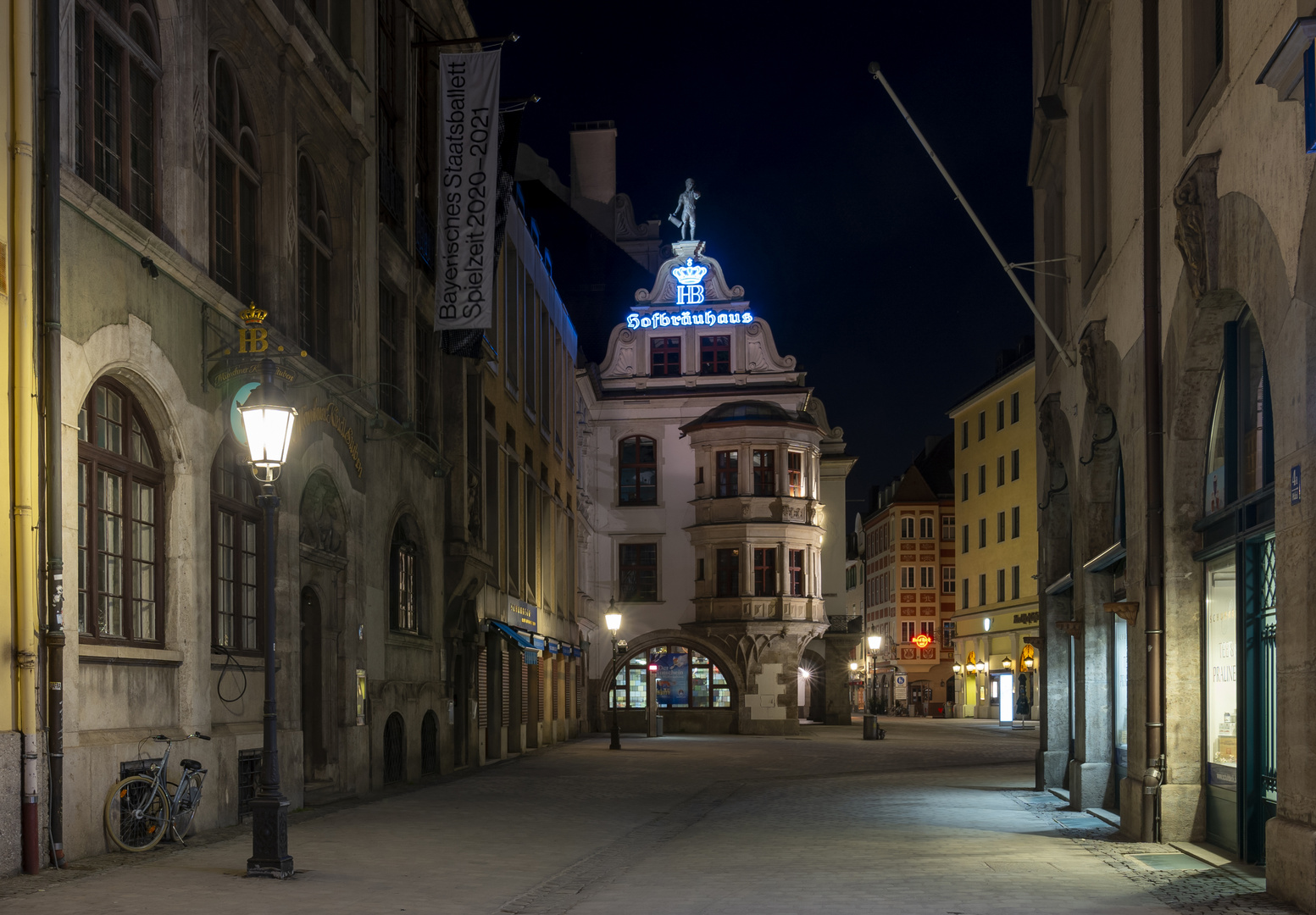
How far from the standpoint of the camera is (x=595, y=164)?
62938mm

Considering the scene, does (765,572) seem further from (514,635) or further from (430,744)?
(430,744)

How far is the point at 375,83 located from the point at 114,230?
10.7 meters

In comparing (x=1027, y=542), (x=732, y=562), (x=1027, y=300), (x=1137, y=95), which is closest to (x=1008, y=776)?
(x=1027, y=300)

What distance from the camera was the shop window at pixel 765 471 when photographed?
51.0m

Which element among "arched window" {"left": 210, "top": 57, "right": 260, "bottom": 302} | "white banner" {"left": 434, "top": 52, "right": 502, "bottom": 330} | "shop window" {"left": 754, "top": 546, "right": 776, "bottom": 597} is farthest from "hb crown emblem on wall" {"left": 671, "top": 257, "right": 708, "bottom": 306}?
"arched window" {"left": 210, "top": 57, "right": 260, "bottom": 302}

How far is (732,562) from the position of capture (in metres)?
51.3

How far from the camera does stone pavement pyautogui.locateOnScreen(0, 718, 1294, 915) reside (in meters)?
10.6

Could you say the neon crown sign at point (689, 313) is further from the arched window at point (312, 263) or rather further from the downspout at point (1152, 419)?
the downspout at point (1152, 419)

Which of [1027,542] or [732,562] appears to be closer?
[732,562]

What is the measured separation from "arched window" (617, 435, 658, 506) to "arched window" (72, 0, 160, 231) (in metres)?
38.6

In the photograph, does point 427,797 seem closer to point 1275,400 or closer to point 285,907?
point 285,907

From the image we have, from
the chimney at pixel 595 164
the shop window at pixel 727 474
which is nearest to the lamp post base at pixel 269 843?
the shop window at pixel 727 474

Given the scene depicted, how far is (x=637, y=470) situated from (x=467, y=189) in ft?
95.6

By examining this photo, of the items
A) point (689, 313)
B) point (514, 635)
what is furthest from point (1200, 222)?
point (689, 313)
